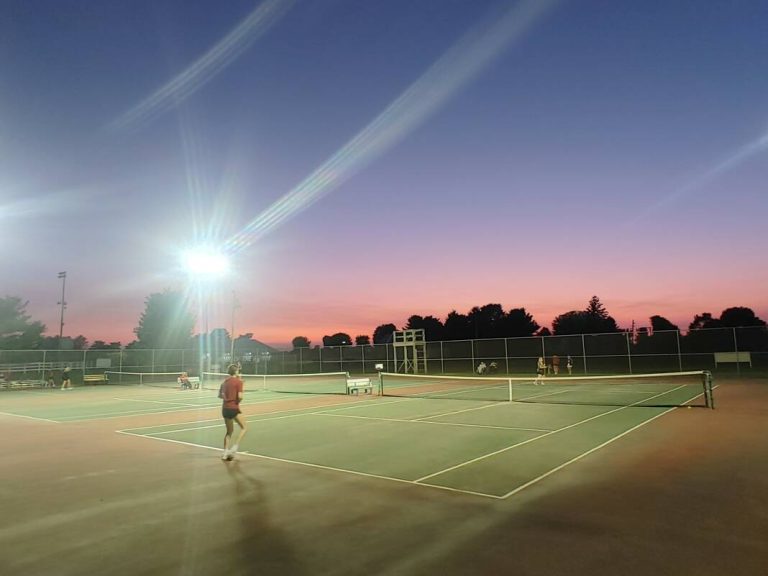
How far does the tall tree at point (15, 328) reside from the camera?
68312mm

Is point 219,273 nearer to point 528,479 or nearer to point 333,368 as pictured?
point 333,368

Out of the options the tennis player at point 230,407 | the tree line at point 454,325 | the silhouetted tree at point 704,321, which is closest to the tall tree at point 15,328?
the tree line at point 454,325

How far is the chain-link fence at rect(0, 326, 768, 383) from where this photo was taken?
137ft

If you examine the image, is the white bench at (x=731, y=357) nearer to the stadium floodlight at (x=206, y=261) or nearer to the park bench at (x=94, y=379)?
the stadium floodlight at (x=206, y=261)

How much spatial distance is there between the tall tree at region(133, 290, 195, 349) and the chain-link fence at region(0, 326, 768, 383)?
32039 mm

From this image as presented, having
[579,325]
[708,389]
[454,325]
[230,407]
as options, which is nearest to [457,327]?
[454,325]

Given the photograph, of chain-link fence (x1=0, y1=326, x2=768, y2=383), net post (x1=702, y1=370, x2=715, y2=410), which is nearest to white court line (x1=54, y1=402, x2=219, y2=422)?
net post (x1=702, y1=370, x2=715, y2=410)

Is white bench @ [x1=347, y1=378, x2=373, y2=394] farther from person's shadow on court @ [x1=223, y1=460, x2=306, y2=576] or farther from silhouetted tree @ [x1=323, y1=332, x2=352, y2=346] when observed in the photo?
silhouetted tree @ [x1=323, y1=332, x2=352, y2=346]

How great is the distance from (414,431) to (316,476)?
475 centimetres

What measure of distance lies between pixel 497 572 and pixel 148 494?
5.46 m

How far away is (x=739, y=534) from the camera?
224 inches

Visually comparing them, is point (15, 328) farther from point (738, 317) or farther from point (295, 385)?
point (738, 317)

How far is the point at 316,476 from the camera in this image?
8.68 m

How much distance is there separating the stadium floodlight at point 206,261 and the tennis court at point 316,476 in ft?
67.2
